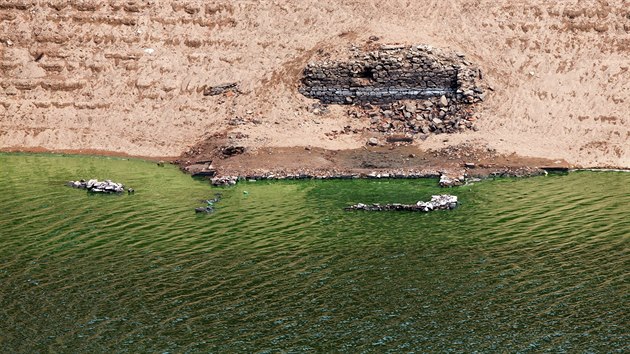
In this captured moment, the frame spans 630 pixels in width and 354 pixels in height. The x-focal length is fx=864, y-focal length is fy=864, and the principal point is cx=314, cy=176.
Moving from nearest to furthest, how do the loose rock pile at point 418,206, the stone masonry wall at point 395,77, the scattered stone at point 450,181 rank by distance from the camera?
the loose rock pile at point 418,206, the scattered stone at point 450,181, the stone masonry wall at point 395,77

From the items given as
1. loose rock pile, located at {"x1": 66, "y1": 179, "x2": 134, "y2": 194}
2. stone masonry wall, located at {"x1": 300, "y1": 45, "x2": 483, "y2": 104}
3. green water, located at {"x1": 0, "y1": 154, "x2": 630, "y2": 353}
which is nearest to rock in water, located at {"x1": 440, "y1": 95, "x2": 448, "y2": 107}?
stone masonry wall, located at {"x1": 300, "y1": 45, "x2": 483, "y2": 104}

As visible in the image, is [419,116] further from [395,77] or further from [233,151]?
[233,151]

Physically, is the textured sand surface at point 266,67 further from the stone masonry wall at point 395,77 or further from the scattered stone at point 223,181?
the scattered stone at point 223,181

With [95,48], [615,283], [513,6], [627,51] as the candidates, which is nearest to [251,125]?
[95,48]

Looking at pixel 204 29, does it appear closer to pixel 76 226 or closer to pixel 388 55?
pixel 388 55

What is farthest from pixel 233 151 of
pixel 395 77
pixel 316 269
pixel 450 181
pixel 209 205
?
pixel 316 269

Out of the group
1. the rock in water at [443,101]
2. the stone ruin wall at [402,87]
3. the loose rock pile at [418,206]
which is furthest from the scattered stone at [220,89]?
the loose rock pile at [418,206]
